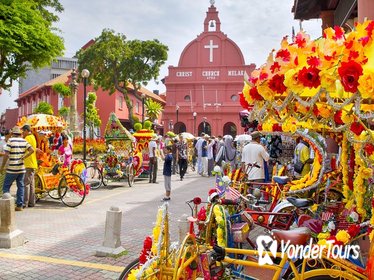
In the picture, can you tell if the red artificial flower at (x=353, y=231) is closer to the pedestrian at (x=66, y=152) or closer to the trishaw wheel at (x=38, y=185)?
the trishaw wheel at (x=38, y=185)

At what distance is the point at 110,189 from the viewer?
13492 millimetres

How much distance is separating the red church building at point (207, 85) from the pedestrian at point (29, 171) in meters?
39.9

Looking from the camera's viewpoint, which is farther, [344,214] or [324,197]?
[324,197]

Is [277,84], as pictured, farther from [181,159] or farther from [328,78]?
[181,159]

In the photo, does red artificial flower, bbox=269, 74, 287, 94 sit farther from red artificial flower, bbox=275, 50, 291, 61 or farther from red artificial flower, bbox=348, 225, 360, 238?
red artificial flower, bbox=348, 225, 360, 238

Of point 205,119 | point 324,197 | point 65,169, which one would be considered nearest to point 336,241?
point 324,197

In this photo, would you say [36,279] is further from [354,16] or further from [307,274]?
[354,16]

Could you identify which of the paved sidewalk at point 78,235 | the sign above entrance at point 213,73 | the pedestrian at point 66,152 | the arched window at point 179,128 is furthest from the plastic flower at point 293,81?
the sign above entrance at point 213,73

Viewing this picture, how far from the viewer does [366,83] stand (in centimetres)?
331

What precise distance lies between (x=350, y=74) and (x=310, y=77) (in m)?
0.46

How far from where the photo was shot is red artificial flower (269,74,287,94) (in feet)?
14.5

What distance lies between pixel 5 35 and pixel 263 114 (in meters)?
10.6

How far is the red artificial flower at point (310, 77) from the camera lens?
3.80 meters

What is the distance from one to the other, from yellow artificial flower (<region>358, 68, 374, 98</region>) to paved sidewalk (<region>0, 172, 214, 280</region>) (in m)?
3.82
